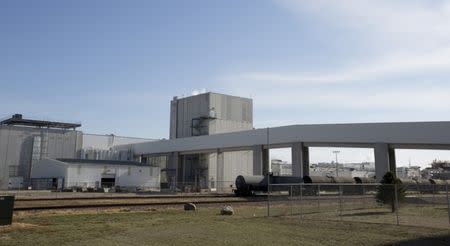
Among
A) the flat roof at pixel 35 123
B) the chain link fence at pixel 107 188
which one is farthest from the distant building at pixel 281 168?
the flat roof at pixel 35 123

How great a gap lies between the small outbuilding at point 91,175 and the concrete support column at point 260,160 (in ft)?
69.9

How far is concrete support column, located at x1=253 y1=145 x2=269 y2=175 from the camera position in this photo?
235ft

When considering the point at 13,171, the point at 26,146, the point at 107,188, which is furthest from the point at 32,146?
the point at 107,188

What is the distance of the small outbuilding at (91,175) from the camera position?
73.8 m

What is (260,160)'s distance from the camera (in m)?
72.0

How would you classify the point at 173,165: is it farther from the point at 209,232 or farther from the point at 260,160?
the point at 209,232

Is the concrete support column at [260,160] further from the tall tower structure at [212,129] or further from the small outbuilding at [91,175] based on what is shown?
the small outbuilding at [91,175]

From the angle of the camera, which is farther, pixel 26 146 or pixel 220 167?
pixel 220 167

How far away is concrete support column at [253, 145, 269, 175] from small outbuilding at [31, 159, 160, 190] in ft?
69.9

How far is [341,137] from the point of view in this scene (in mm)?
60250

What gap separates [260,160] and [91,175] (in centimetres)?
3015

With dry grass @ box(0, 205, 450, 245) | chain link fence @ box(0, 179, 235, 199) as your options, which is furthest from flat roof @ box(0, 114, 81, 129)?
dry grass @ box(0, 205, 450, 245)

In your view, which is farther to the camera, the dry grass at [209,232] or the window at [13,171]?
the window at [13,171]

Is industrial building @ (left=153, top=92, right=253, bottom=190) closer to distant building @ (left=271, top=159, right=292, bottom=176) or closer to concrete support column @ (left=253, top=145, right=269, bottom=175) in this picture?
concrete support column @ (left=253, top=145, right=269, bottom=175)
